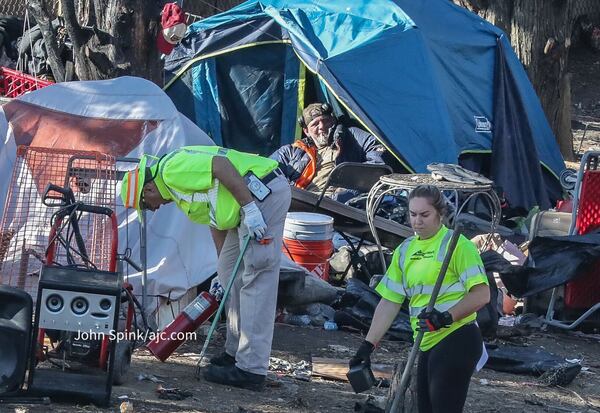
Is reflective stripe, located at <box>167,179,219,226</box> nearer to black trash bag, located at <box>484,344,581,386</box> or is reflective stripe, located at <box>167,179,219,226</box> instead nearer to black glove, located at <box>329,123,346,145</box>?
black trash bag, located at <box>484,344,581,386</box>

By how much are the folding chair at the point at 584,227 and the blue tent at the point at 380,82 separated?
2336 mm

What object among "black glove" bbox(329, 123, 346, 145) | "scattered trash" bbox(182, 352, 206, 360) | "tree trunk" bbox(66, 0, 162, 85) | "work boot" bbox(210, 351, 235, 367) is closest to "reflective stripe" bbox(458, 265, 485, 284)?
"work boot" bbox(210, 351, 235, 367)

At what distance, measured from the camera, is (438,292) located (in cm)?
508

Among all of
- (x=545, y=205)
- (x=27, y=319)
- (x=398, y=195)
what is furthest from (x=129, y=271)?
(x=545, y=205)

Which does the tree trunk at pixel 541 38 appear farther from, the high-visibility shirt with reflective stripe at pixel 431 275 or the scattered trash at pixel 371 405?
the high-visibility shirt with reflective stripe at pixel 431 275

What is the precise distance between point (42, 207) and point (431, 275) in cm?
298

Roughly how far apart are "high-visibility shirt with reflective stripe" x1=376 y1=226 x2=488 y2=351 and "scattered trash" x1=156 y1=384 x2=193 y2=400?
4.66ft

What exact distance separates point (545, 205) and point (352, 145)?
2.46 m

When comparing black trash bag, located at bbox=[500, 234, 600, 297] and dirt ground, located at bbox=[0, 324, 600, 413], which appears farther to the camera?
black trash bag, located at bbox=[500, 234, 600, 297]

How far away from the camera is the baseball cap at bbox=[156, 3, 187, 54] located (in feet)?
30.1

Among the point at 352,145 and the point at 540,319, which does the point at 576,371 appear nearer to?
the point at 540,319

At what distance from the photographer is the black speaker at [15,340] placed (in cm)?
559

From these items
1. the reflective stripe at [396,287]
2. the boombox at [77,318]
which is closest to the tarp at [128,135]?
the boombox at [77,318]

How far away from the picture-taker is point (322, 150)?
1074 cm
